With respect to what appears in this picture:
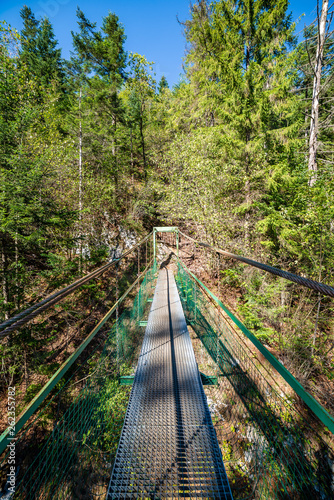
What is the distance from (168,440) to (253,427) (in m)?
1.57

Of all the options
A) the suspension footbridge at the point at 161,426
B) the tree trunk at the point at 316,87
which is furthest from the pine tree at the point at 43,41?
the suspension footbridge at the point at 161,426

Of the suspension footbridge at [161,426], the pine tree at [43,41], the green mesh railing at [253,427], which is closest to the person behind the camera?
the suspension footbridge at [161,426]

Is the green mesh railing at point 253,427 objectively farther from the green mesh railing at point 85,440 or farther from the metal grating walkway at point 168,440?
the green mesh railing at point 85,440

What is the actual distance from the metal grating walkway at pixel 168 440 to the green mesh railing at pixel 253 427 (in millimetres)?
452

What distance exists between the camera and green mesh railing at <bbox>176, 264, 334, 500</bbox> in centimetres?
150

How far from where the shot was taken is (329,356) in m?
4.23

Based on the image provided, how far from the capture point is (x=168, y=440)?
1.20 metres

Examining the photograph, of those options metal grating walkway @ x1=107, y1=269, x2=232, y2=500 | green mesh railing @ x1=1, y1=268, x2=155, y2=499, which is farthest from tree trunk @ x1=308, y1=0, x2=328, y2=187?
green mesh railing @ x1=1, y1=268, x2=155, y2=499

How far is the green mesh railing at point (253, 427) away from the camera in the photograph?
1.50 metres

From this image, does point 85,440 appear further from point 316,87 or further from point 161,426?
point 316,87

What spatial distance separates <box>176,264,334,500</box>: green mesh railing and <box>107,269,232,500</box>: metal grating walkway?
0.45m

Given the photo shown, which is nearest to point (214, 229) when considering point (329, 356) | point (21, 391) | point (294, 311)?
point (294, 311)

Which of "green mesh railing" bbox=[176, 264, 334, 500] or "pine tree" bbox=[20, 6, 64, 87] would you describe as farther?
"pine tree" bbox=[20, 6, 64, 87]

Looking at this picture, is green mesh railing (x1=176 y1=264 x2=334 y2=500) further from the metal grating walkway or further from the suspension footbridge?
the metal grating walkway
